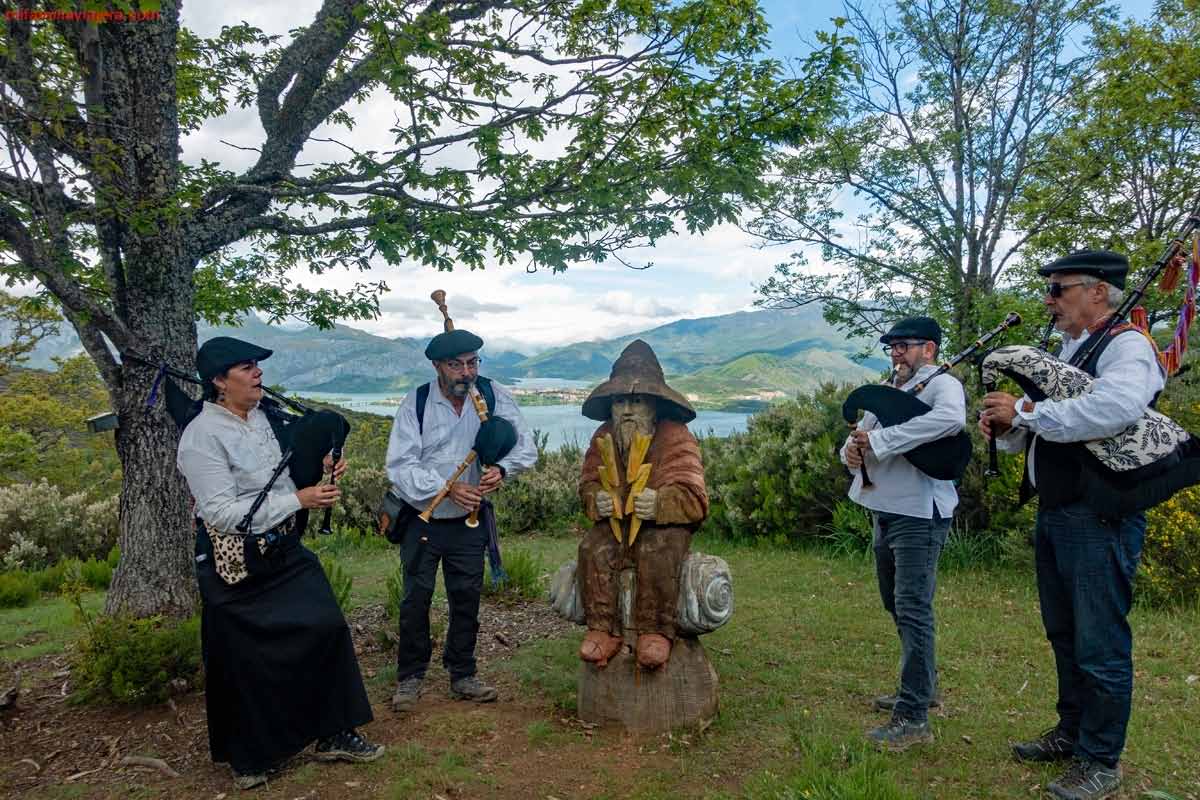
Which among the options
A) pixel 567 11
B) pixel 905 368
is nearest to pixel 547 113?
pixel 567 11

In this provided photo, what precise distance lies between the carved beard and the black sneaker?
1.99 meters

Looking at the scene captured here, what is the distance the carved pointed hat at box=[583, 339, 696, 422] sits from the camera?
164 inches

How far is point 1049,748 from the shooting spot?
11.9ft

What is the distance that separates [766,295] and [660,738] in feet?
39.5

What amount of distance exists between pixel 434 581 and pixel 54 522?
7197 mm

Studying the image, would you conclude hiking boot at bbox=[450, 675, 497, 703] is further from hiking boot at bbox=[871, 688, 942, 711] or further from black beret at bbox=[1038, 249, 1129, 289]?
black beret at bbox=[1038, 249, 1129, 289]

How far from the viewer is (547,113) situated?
525 centimetres

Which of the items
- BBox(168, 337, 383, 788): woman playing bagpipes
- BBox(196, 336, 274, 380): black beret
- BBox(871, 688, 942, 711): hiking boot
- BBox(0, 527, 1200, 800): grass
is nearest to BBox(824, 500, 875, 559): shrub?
BBox(0, 527, 1200, 800): grass

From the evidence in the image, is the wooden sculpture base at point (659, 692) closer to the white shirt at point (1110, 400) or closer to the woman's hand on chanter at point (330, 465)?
the woman's hand on chanter at point (330, 465)

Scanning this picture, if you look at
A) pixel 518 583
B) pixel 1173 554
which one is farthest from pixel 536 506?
pixel 1173 554

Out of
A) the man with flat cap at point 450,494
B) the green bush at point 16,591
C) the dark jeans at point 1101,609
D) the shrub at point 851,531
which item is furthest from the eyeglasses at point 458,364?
the green bush at point 16,591

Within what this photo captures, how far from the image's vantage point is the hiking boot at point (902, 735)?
377 centimetres

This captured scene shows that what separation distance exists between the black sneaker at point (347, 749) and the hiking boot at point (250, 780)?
10.8 inches

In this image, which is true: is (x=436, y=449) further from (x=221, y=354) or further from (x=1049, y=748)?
(x=1049, y=748)
